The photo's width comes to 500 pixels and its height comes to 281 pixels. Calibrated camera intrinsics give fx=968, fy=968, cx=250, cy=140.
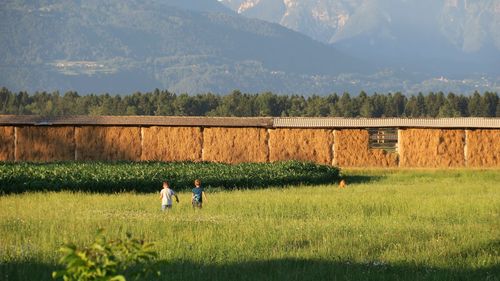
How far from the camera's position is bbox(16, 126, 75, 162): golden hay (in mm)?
55094

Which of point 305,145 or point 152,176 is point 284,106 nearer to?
point 305,145

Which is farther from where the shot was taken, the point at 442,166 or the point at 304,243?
the point at 442,166

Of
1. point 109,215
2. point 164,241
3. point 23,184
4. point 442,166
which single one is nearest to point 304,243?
point 164,241

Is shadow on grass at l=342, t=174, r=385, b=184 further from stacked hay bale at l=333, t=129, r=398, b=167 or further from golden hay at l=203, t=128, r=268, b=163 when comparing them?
golden hay at l=203, t=128, r=268, b=163

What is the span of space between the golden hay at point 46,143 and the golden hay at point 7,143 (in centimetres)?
37

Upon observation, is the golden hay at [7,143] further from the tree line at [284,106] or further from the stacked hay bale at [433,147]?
the tree line at [284,106]

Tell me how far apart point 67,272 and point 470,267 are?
990cm

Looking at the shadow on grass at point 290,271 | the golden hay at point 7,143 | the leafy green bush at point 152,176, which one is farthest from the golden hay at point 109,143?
the shadow on grass at point 290,271

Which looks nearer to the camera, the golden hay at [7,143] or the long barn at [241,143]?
the long barn at [241,143]

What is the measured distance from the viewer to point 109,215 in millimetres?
23844

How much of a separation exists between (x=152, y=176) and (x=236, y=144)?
50.6 ft

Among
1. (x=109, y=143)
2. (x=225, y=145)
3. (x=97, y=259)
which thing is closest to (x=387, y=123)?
(x=225, y=145)

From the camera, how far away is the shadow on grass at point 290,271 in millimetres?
15250

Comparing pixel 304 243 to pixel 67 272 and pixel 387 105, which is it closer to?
pixel 67 272
